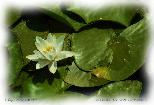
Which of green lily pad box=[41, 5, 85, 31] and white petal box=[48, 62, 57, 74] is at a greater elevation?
green lily pad box=[41, 5, 85, 31]

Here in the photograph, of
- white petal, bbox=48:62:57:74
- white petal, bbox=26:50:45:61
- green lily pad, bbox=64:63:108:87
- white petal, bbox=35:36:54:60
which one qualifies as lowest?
green lily pad, bbox=64:63:108:87

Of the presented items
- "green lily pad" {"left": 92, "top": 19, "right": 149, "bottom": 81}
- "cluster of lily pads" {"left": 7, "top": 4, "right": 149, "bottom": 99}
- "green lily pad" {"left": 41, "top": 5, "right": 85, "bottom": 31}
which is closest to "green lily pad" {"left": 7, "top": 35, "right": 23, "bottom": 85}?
"cluster of lily pads" {"left": 7, "top": 4, "right": 149, "bottom": 99}

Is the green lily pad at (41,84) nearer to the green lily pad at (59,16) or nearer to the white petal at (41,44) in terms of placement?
the white petal at (41,44)

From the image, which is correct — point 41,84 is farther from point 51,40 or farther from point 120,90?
point 120,90

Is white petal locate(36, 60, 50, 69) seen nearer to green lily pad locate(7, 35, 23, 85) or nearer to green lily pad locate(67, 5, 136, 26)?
green lily pad locate(7, 35, 23, 85)

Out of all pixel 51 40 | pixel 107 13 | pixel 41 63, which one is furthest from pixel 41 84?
pixel 107 13

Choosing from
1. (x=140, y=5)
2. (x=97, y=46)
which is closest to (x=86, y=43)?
(x=97, y=46)
